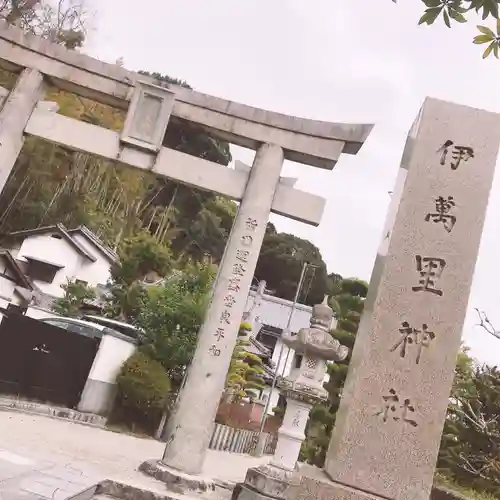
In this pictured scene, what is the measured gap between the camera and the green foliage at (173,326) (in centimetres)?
1341

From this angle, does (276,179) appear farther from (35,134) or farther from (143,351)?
(143,351)

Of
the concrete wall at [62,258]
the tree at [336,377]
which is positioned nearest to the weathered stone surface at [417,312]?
the tree at [336,377]

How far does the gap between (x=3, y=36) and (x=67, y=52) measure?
3.55ft

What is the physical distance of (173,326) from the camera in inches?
539

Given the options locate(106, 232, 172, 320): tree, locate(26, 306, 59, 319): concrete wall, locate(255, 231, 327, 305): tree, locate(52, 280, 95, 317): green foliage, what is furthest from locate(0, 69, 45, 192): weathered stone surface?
locate(255, 231, 327, 305): tree

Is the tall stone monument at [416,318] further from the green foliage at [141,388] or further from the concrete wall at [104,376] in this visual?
the concrete wall at [104,376]

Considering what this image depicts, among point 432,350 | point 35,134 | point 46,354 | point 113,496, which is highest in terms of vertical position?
point 35,134

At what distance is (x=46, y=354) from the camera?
11.8m

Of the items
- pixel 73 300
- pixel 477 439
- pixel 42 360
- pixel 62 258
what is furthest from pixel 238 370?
pixel 62 258

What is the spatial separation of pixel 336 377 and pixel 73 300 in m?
11.5

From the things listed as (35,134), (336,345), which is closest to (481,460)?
(336,345)

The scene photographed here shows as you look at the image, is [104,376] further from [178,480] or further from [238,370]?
[178,480]

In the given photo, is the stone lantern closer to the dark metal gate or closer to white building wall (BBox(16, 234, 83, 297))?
the dark metal gate

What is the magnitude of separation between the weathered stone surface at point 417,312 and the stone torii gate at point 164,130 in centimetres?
368
